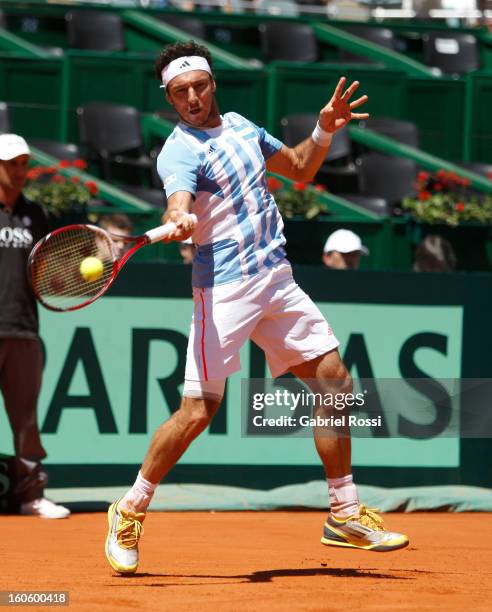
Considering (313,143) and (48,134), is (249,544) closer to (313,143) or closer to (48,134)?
(313,143)

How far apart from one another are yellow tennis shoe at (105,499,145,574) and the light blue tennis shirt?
0.96 m

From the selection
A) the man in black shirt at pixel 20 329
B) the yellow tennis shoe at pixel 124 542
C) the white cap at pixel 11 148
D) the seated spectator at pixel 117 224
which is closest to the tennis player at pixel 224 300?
the yellow tennis shoe at pixel 124 542

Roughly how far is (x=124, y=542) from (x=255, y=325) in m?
1.00

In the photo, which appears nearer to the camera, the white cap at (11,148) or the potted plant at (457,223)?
the white cap at (11,148)

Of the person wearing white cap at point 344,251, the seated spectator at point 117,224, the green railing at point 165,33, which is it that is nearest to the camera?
the person wearing white cap at point 344,251

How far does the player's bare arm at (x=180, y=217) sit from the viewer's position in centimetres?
447

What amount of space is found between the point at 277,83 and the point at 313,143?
784cm

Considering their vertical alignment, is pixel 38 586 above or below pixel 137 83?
below

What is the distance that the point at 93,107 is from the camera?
1219 centimetres

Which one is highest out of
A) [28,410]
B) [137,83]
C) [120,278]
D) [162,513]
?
[137,83]

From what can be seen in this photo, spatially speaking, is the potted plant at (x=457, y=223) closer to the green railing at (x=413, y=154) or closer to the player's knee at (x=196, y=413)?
the green railing at (x=413, y=154)

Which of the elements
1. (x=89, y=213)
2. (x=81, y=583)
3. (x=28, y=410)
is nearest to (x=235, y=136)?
(x=81, y=583)

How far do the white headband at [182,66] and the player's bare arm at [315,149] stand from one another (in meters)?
0.51

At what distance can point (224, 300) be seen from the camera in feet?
16.1
